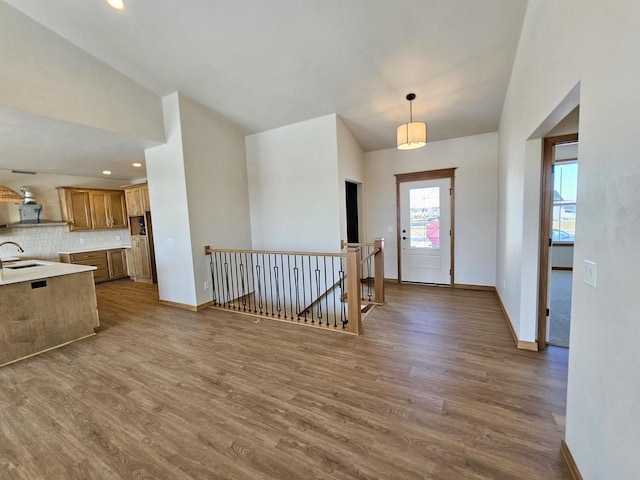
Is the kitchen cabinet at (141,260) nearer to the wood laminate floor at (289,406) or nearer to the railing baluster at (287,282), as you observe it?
the railing baluster at (287,282)

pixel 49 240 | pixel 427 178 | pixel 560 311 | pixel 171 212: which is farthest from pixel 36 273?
pixel 560 311

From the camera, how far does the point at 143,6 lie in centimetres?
263

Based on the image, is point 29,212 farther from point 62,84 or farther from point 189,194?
point 189,194

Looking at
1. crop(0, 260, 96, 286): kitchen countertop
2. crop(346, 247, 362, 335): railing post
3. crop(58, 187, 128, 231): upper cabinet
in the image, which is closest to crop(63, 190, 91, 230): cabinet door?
crop(58, 187, 128, 231): upper cabinet

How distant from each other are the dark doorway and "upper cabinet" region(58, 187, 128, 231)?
572 centimetres

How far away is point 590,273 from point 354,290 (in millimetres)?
2140

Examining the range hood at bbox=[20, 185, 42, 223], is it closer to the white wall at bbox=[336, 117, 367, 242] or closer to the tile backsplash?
the tile backsplash

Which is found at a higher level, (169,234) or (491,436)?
(169,234)

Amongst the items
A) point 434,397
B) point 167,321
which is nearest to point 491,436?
point 434,397

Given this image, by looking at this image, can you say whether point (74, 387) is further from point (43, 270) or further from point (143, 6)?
point (143, 6)

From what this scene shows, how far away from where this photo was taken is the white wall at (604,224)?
39.3 inches

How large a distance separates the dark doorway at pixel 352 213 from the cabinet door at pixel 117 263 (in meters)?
5.69

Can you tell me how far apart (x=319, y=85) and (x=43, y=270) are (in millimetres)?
4278

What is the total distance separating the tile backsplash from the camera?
5359 mm
